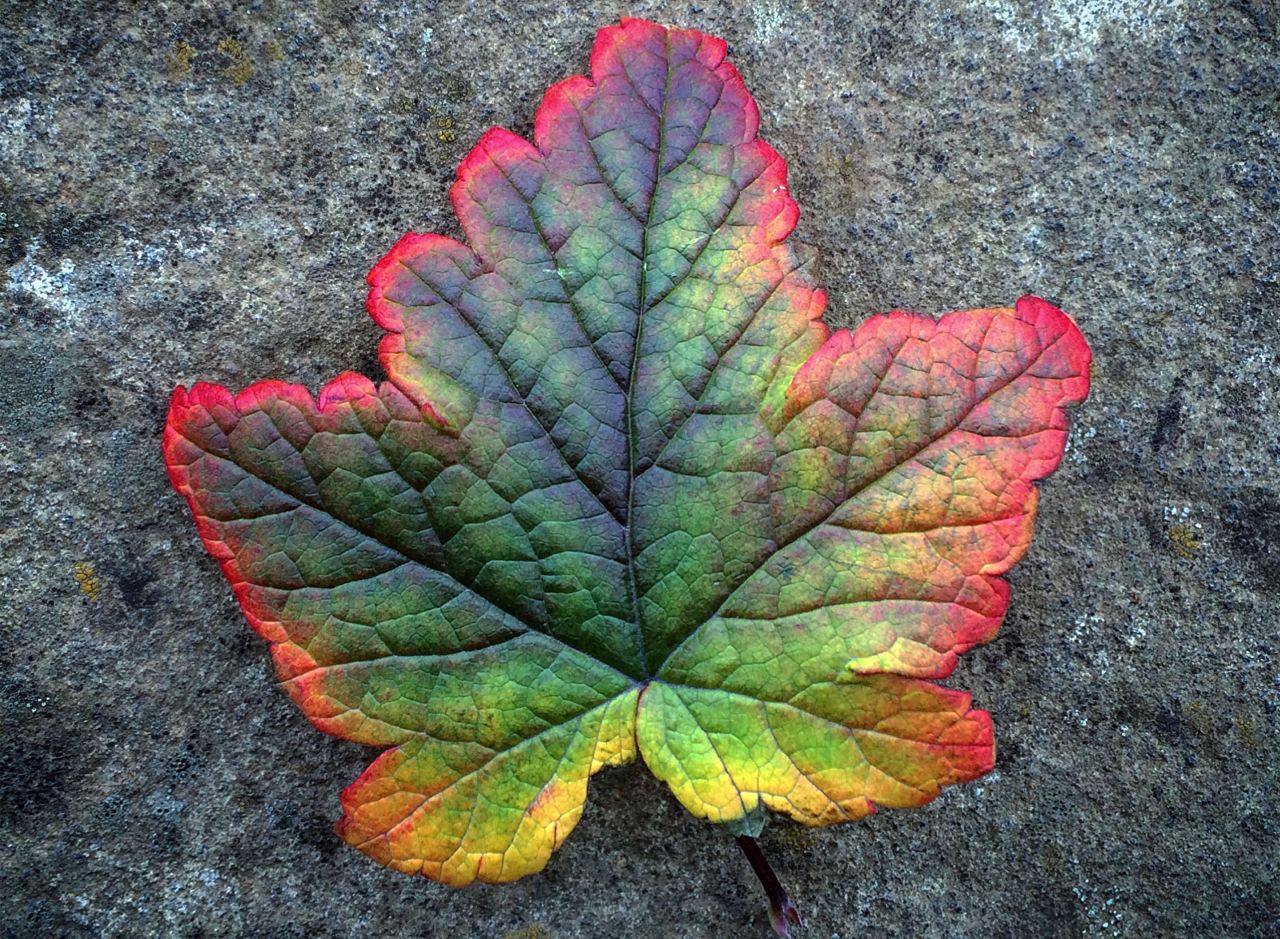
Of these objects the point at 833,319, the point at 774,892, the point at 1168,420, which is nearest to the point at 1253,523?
the point at 1168,420

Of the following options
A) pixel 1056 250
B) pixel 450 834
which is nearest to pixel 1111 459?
pixel 1056 250

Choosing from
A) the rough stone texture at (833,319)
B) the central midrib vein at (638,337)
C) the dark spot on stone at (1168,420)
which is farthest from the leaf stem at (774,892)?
the dark spot on stone at (1168,420)

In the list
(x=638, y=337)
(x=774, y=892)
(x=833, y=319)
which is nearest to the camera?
(x=638, y=337)

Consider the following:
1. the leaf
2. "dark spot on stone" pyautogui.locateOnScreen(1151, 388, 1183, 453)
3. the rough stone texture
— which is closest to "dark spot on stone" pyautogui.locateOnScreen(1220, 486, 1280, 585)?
the rough stone texture

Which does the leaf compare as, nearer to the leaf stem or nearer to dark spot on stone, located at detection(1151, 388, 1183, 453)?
the leaf stem

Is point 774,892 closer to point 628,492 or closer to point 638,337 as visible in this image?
point 628,492

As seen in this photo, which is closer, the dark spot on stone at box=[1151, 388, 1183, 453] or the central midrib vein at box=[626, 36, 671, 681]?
the central midrib vein at box=[626, 36, 671, 681]
